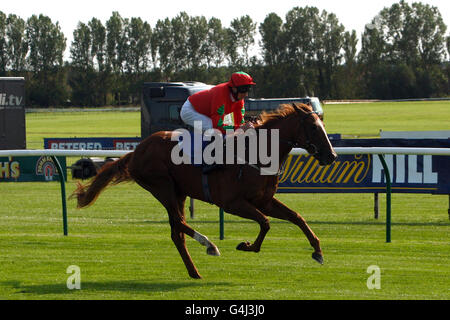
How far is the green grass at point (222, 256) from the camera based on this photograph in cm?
518

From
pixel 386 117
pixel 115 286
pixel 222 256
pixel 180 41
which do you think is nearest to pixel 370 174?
pixel 222 256

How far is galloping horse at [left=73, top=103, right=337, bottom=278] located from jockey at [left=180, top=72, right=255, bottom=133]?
0.73 feet

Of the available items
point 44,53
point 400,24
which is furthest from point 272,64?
point 44,53

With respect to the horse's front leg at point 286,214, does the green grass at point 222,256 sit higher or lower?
lower

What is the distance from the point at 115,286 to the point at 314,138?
1884 mm

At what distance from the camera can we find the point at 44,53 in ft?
229

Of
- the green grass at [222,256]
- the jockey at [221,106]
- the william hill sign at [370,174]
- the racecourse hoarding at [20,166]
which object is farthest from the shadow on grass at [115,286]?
the racecourse hoarding at [20,166]

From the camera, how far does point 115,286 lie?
538cm

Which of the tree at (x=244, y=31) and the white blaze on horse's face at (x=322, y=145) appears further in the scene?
the tree at (x=244, y=31)

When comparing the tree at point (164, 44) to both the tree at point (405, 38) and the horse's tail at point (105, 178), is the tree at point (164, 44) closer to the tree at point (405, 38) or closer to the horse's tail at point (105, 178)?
the tree at point (405, 38)

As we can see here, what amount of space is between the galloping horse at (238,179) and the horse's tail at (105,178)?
189mm

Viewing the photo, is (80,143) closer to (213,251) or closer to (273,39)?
(213,251)

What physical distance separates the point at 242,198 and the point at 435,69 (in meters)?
60.5
